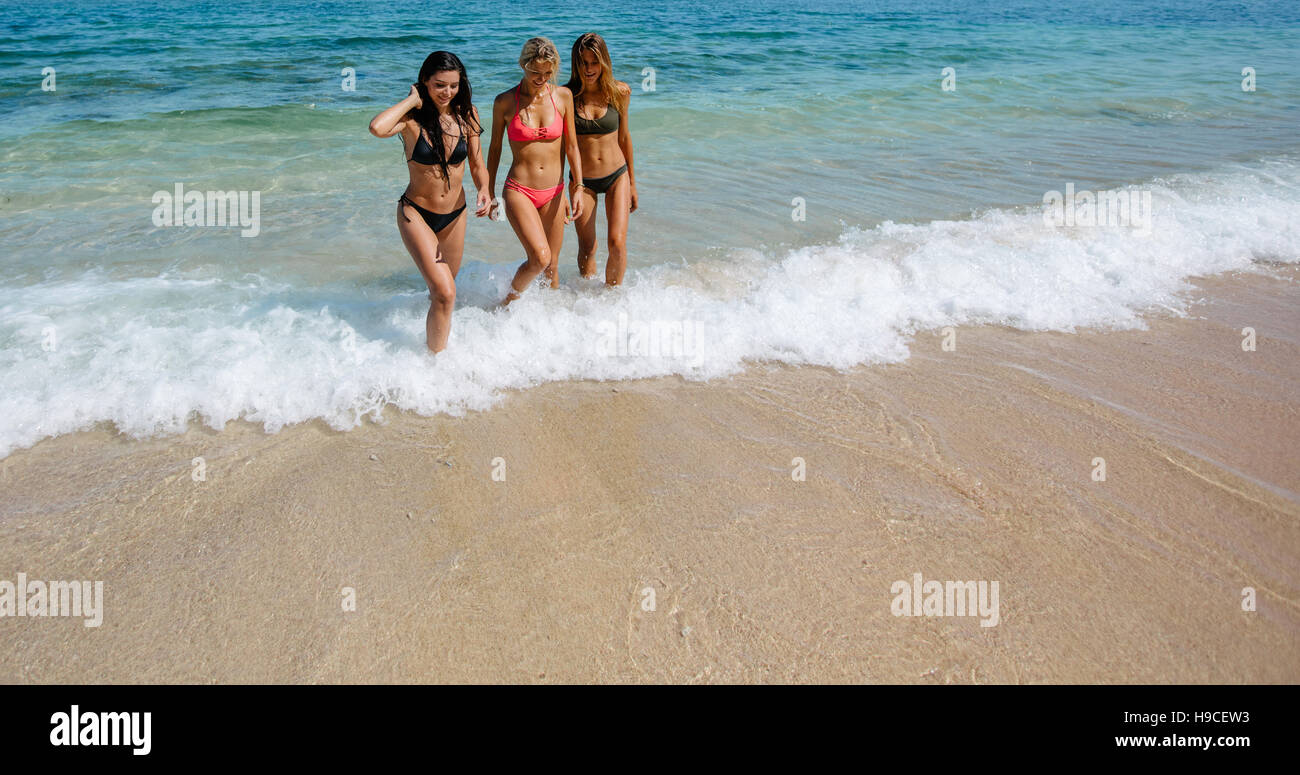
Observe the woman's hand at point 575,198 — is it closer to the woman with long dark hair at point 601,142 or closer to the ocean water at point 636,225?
the woman with long dark hair at point 601,142

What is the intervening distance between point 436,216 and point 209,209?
162 inches

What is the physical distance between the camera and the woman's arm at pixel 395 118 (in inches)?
154

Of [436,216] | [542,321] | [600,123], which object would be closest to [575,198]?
[600,123]

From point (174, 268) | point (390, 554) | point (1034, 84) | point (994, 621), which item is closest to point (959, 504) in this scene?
point (994, 621)

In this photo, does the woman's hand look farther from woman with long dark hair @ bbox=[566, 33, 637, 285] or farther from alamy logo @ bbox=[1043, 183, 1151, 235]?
alamy logo @ bbox=[1043, 183, 1151, 235]

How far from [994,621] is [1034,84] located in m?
13.9

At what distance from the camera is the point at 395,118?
400 centimetres

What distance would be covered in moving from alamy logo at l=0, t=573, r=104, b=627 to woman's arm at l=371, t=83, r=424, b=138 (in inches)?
96.4

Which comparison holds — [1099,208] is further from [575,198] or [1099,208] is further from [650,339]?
[575,198]

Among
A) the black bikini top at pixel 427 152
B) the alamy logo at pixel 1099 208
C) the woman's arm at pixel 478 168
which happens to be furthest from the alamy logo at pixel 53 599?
the alamy logo at pixel 1099 208

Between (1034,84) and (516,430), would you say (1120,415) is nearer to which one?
(516,430)
